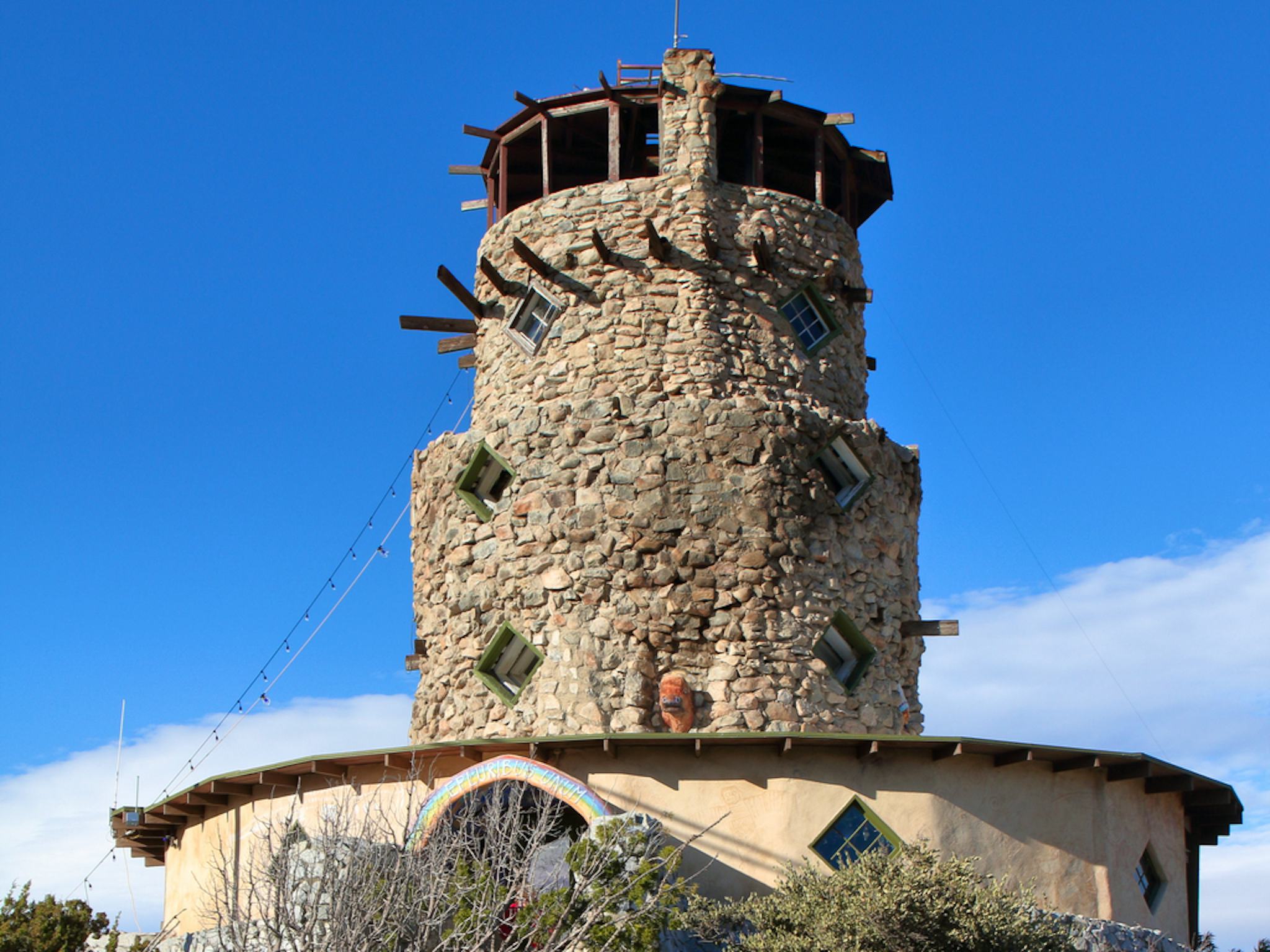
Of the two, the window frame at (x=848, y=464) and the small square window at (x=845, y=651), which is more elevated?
the window frame at (x=848, y=464)

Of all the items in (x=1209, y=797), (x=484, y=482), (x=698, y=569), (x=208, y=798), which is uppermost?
(x=484, y=482)

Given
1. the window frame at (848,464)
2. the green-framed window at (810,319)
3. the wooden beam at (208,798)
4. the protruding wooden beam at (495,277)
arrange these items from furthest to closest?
the protruding wooden beam at (495,277) → the green-framed window at (810,319) → the window frame at (848,464) → the wooden beam at (208,798)

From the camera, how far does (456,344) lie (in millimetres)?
25078

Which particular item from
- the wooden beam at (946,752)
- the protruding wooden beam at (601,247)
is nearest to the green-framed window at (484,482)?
the protruding wooden beam at (601,247)

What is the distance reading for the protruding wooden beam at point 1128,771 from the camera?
18.8 m

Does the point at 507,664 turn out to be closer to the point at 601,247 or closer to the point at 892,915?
the point at 601,247

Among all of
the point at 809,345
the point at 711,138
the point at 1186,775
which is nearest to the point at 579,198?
the point at 711,138

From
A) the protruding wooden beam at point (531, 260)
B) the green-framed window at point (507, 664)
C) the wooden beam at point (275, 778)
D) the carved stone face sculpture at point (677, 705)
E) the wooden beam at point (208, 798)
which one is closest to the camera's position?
the wooden beam at point (275, 778)

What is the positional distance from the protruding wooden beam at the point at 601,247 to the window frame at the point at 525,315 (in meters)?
0.83

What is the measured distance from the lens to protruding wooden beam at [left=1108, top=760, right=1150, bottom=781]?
1883 centimetres

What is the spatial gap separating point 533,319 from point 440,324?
184 cm

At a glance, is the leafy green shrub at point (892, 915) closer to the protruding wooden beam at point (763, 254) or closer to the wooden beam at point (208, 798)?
the wooden beam at point (208, 798)

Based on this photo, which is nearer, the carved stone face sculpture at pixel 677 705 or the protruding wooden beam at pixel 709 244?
the carved stone face sculpture at pixel 677 705

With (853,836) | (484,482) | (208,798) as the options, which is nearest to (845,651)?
(853,836)
